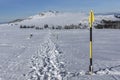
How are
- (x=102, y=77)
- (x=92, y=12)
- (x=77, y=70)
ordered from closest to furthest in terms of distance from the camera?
(x=102, y=77)
(x=92, y=12)
(x=77, y=70)

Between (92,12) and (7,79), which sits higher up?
(92,12)

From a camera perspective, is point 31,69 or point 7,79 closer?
point 7,79

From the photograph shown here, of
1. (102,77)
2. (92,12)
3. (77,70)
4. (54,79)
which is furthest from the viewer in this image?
(77,70)

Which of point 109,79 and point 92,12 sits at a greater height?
point 92,12

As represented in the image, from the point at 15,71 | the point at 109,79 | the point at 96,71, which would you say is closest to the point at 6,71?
the point at 15,71

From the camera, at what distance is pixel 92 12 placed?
484 inches

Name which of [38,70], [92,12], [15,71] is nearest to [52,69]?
[38,70]

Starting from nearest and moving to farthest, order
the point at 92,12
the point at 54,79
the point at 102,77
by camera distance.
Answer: the point at 54,79
the point at 102,77
the point at 92,12

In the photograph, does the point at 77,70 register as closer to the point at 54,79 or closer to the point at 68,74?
the point at 68,74

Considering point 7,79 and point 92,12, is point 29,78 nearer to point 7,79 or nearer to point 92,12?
point 7,79

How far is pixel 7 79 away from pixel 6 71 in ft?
6.52

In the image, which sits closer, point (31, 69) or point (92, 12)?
point (92, 12)

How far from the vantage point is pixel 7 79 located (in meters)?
11.4

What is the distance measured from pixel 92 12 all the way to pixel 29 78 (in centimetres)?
339
